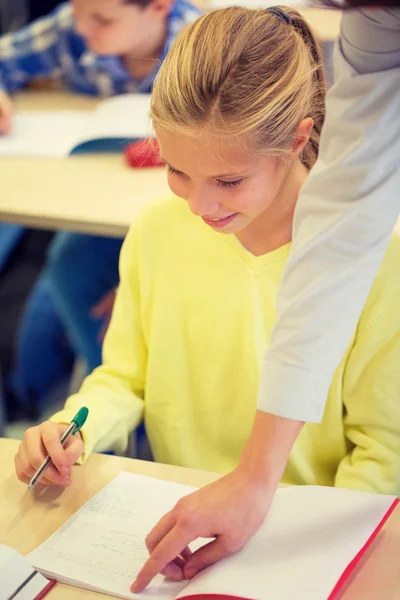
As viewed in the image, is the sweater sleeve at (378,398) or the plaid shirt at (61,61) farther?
the plaid shirt at (61,61)

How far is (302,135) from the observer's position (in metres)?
0.92

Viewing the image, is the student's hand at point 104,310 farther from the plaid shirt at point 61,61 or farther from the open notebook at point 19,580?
the open notebook at point 19,580

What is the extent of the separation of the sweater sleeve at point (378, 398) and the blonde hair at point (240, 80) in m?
0.24

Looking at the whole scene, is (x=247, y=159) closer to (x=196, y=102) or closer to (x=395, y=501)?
(x=196, y=102)

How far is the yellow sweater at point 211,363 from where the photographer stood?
0.97m

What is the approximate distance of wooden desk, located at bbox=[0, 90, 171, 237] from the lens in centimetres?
151

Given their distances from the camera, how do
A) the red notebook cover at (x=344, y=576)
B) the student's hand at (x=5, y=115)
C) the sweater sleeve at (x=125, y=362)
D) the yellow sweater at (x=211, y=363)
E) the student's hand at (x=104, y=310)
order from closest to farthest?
the red notebook cover at (x=344, y=576) < the yellow sweater at (x=211, y=363) < the sweater sleeve at (x=125, y=362) < the student's hand at (x=104, y=310) < the student's hand at (x=5, y=115)

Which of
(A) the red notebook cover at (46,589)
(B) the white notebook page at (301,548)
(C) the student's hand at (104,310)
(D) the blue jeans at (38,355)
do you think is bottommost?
(D) the blue jeans at (38,355)

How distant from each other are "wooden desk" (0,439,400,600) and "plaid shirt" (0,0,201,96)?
144 centimetres

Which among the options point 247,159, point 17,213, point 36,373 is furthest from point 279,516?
point 36,373

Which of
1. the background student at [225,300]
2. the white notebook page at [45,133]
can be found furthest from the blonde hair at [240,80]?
the white notebook page at [45,133]

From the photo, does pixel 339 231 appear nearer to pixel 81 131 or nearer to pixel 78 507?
pixel 78 507

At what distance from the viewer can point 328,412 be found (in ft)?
3.35

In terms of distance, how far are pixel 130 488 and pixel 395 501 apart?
29cm
